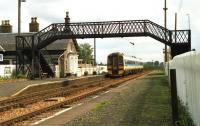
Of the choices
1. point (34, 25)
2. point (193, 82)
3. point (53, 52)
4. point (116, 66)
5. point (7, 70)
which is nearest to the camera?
point (193, 82)

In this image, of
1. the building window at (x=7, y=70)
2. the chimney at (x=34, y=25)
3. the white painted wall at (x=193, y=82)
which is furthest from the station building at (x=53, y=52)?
the white painted wall at (x=193, y=82)

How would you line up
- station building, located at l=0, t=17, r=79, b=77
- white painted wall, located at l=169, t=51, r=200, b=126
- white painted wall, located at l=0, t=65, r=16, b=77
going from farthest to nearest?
station building, located at l=0, t=17, r=79, b=77, white painted wall, located at l=0, t=65, r=16, b=77, white painted wall, located at l=169, t=51, r=200, b=126

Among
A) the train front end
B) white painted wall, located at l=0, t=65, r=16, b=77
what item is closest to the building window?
white painted wall, located at l=0, t=65, r=16, b=77

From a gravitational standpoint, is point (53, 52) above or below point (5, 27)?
below

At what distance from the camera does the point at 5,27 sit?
73.7m

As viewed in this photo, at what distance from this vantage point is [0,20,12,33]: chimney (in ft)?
241

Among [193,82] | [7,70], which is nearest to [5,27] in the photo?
[7,70]

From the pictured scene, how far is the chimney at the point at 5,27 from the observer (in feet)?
241

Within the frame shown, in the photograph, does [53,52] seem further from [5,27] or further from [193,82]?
[193,82]

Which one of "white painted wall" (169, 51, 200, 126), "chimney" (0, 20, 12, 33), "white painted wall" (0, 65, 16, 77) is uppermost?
"chimney" (0, 20, 12, 33)

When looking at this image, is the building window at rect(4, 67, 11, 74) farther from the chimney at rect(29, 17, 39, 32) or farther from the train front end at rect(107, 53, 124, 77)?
the chimney at rect(29, 17, 39, 32)

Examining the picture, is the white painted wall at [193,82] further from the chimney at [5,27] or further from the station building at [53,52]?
the chimney at [5,27]

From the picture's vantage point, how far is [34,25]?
72.8 m

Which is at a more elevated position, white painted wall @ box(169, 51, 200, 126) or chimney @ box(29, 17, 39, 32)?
chimney @ box(29, 17, 39, 32)
